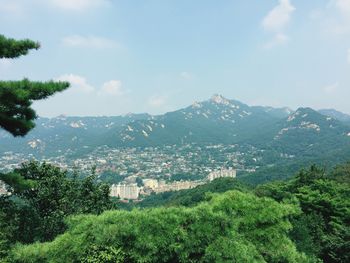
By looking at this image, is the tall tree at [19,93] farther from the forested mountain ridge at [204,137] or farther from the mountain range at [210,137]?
the forested mountain ridge at [204,137]

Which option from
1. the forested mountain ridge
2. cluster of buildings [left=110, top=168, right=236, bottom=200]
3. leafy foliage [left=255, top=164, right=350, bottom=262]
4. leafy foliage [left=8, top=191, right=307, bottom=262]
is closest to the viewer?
leafy foliage [left=8, top=191, right=307, bottom=262]

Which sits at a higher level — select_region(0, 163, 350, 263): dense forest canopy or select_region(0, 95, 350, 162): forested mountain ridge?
select_region(0, 95, 350, 162): forested mountain ridge

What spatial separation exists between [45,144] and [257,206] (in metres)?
180

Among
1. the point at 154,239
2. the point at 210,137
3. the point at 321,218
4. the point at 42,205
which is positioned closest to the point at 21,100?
the point at 154,239

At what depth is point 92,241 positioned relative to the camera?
626 centimetres

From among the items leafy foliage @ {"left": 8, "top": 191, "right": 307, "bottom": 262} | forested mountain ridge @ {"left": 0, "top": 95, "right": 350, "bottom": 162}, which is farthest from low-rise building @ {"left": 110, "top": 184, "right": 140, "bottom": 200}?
leafy foliage @ {"left": 8, "top": 191, "right": 307, "bottom": 262}

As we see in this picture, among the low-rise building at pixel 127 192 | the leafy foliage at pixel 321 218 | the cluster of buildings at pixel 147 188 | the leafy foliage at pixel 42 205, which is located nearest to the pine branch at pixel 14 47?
the leafy foliage at pixel 42 205

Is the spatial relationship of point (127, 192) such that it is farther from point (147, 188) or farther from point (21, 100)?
point (21, 100)

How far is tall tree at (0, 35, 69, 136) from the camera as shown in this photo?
5.88 m

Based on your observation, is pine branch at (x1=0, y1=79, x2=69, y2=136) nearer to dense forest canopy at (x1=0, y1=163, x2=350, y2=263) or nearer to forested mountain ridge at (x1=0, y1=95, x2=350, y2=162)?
dense forest canopy at (x1=0, y1=163, x2=350, y2=263)

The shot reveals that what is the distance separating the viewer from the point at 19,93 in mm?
5836

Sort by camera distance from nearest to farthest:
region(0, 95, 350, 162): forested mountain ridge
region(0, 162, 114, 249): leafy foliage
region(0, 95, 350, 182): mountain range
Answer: region(0, 162, 114, 249): leafy foliage < region(0, 95, 350, 182): mountain range < region(0, 95, 350, 162): forested mountain ridge

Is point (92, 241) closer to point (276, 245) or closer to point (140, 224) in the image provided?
point (140, 224)

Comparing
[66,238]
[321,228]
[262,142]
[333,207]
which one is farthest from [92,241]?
[262,142]
